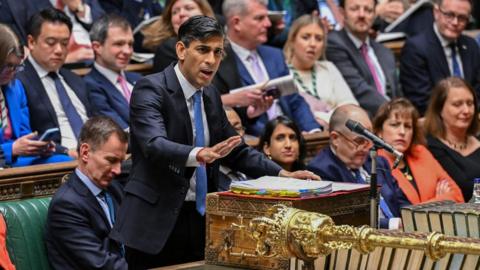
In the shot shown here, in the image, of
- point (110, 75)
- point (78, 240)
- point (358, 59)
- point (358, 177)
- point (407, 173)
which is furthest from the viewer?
point (358, 59)

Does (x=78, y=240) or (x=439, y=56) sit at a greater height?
(x=439, y=56)

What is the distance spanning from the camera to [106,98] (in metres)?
7.53

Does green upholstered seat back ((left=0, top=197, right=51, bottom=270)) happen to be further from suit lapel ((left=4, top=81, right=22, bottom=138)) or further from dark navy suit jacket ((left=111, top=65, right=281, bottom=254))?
suit lapel ((left=4, top=81, right=22, bottom=138))

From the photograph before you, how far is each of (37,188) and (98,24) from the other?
1.65m

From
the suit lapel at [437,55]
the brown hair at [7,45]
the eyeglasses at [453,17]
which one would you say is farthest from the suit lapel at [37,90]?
the eyeglasses at [453,17]

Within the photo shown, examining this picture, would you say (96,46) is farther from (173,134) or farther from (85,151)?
(173,134)

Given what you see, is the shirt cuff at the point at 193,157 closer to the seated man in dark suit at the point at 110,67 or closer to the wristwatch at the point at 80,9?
the seated man in dark suit at the point at 110,67

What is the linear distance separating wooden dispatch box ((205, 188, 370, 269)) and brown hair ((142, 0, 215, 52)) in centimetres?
326

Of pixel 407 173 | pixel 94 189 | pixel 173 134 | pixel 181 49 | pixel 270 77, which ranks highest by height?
pixel 181 49

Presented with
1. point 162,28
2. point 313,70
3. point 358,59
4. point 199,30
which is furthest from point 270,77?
point 199,30

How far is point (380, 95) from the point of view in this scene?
8.84m

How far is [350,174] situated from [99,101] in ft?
5.67

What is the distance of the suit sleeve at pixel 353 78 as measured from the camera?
8773 mm

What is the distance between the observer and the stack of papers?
15.7 feet
